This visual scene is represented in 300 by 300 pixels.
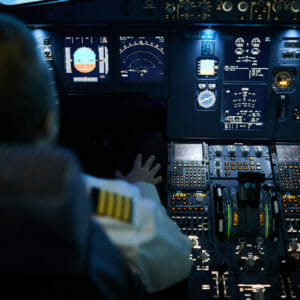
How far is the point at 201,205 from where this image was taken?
2650mm

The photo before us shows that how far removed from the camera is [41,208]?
0.60 metres

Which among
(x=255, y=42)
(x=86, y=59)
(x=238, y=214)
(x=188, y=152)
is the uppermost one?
(x=255, y=42)

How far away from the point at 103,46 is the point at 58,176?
7.53ft

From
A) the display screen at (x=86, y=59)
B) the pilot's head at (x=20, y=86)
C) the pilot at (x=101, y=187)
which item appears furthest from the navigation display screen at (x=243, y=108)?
the pilot's head at (x=20, y=86)

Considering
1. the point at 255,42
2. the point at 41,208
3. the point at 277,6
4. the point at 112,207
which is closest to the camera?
the point at 41,208

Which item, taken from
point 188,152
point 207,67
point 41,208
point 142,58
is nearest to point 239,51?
point 207,67

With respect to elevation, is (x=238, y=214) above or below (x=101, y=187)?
below

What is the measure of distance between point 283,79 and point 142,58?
1.06m

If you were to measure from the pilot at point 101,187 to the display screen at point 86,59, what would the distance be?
166 centimetres

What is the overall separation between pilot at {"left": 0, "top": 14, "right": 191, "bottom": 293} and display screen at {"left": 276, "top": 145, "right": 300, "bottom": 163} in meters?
1.75

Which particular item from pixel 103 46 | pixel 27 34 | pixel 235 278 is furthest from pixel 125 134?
pixel 27 34

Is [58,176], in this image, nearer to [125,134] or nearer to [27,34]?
[27,34]

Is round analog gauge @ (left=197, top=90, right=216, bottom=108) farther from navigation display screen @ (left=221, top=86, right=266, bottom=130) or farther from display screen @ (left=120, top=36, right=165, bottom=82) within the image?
display screen @ (left=120, top=36, right=165, bottom=82)

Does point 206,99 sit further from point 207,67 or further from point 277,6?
point 277,6
